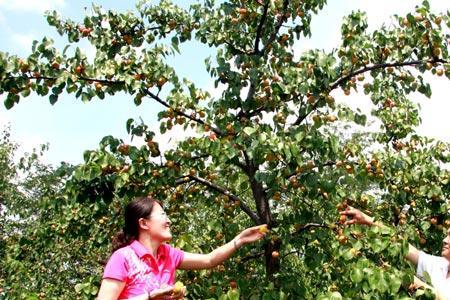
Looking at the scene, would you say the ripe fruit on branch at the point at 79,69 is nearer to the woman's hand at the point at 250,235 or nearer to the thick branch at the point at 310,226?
the woman's hand at the point at 250,235

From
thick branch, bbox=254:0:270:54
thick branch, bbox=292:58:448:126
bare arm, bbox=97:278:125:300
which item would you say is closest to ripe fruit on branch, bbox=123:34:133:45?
thick branch, bbox=254:0:270:54

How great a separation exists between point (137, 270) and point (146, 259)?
124 millimetres

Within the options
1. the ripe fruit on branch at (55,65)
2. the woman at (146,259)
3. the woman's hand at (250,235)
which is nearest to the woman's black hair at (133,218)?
the woman at (146,259)

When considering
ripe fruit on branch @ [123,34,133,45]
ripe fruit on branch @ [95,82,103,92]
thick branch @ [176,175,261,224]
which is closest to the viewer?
ripe fruit on branch @ [95,82,103,92]

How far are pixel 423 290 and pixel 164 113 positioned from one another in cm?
259

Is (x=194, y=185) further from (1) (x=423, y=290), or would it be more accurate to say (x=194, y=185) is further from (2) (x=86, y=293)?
(1) (x=423, y=290)

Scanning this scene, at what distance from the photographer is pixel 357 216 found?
3865mm

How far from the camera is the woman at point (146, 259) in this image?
105 inches

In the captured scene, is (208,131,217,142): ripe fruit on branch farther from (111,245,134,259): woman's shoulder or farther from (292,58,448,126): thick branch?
(111,245,134,259): woman's shoulder

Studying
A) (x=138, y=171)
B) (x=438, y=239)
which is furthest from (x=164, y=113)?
(x=438, y=239)

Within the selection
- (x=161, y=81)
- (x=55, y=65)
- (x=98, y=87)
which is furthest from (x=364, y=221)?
(x=55, y=65)

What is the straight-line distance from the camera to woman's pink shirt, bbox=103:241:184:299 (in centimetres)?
271

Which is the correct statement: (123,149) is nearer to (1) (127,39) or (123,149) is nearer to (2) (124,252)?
(1) (127,39)

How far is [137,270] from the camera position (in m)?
2.78
